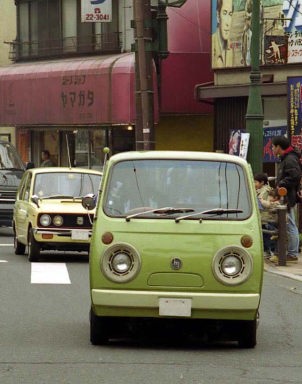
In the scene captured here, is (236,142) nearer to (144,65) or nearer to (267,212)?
(144,65)

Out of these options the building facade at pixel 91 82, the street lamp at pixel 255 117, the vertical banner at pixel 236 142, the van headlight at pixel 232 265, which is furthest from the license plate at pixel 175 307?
the building facade at pixel 91 82

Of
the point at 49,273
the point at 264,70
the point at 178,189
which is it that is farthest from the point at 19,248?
the point at 178,189

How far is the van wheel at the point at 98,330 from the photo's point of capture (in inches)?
409

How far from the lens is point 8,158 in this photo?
90.7 feet

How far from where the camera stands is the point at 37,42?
40.1 m

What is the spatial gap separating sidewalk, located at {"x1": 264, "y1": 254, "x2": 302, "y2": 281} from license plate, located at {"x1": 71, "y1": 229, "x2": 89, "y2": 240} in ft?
9.61

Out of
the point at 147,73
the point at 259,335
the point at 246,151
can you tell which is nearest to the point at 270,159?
the point at 147,73

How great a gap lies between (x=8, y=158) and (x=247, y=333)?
1774cm

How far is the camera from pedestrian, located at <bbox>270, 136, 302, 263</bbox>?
18.9m

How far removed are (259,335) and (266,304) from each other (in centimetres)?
252

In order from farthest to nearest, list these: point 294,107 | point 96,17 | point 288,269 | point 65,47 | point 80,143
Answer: point 80,143, point 65,47, point 96,17, point 294,107, point 288,269

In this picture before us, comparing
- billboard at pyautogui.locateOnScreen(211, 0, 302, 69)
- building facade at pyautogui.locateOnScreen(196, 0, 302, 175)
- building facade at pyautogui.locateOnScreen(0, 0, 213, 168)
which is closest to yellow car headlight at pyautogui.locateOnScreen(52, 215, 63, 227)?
building facade at pyautogui.locateOnScreen(196, 0, 302, 175)

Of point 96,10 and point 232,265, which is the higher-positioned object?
point 96,10

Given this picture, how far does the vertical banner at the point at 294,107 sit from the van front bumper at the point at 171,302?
14.6 meters
